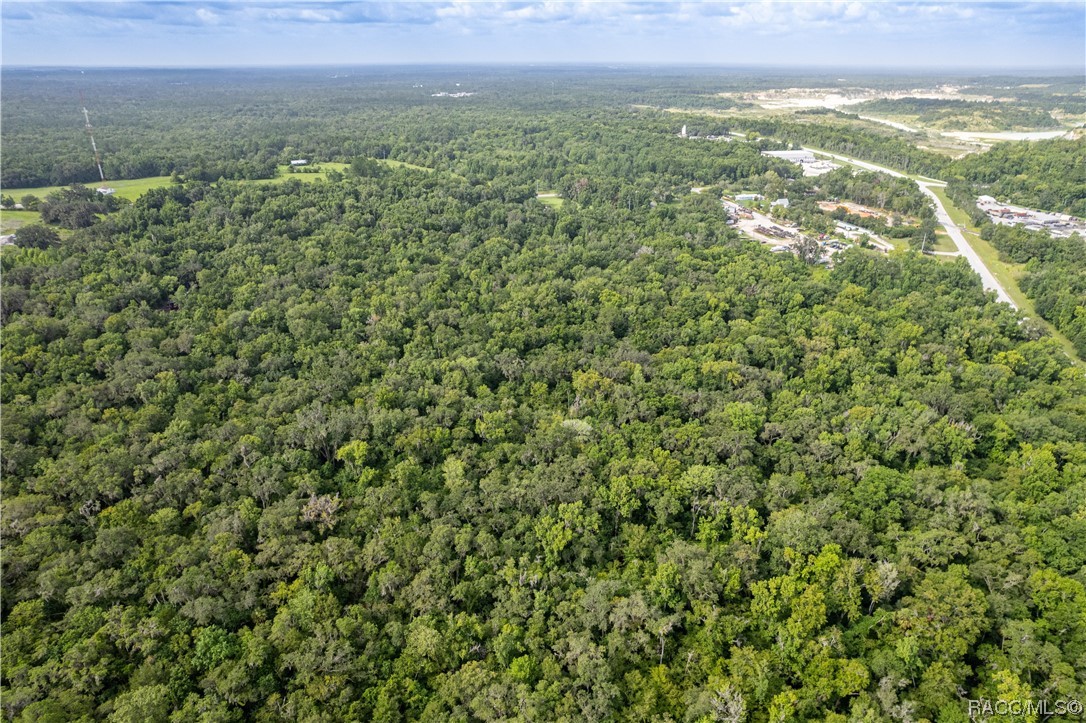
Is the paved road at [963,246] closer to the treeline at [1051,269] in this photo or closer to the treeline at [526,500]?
the treeline at [1051,269]

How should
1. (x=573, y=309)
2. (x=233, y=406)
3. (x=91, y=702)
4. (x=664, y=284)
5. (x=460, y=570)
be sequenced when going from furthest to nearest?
(x=664, y=284)
(x=573, y=309)
(x=233, y=406)
(x=460, y=570)
(x=91, y=702)

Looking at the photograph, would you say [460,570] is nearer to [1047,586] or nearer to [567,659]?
[567,659]

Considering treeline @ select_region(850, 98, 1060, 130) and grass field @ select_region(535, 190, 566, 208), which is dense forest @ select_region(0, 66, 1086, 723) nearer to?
grass field @ select_region(535, 190, 566, 208)

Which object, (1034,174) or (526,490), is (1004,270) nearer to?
(1034,174)

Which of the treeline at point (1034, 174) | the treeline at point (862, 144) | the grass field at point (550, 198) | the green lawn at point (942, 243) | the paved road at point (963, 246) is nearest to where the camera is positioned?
the paved road at point (963, 246)

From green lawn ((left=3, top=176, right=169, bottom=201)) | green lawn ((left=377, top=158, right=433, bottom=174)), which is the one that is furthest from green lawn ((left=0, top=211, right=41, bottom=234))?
green lawn ((left=377, top=158, right=433, bottom=174))

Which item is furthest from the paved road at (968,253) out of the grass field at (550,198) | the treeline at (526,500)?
the grass field at (550,198)

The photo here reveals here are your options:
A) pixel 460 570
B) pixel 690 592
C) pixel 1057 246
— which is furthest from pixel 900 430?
pixel 1057 246
